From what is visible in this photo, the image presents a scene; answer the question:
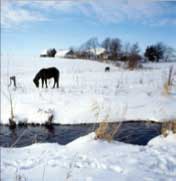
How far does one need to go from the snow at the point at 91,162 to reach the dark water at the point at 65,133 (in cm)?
125

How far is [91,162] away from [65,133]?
3156mm

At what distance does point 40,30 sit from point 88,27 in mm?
1146

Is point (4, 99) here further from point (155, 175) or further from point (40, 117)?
point (155, 175)

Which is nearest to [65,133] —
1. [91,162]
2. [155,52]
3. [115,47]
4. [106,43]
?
[155,52]

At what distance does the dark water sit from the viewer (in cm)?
633

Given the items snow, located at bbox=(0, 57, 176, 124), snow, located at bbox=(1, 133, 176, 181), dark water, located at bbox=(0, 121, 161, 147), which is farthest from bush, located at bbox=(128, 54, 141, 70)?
snow, located at bbox=(1, 133, 176, 181)

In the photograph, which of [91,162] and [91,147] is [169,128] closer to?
[91,147]

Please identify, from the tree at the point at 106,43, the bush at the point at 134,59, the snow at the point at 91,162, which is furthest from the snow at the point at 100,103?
the snow at the point at 91,162

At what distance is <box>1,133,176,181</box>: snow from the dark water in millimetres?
1249

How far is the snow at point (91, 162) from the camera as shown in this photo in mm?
3500

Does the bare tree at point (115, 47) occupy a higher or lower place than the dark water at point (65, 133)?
higher

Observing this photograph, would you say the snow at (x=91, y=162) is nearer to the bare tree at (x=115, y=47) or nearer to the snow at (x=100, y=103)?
the snow at (x=100, y=103)

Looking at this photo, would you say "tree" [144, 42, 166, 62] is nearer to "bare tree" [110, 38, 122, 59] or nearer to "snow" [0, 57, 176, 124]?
"snow" [0, 57, 176, 124]

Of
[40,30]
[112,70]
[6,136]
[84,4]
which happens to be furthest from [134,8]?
[112,70]
